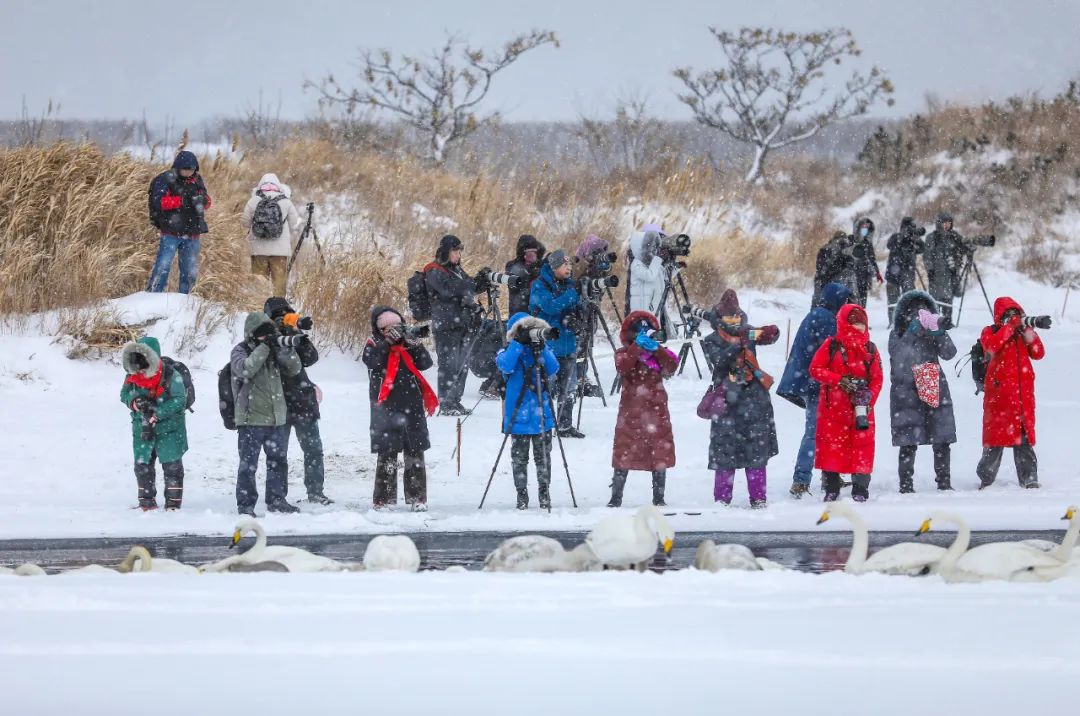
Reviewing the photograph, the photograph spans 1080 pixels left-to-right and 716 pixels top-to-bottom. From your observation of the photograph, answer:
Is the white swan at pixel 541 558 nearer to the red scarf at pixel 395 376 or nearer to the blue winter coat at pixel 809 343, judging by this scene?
the red scarf at pixel 395 376

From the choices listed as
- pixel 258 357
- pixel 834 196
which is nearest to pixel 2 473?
pixel 258 357

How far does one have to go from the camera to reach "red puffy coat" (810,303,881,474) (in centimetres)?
1066

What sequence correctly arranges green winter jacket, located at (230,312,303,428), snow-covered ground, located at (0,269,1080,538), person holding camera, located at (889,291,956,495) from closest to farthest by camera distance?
snow-covered ground, located at (0,269,1080,538) < green winter jacket, located at (230,312,303,428) < person holding camera, located at (889,291,956,495)

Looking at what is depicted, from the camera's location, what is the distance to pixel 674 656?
5.30 m

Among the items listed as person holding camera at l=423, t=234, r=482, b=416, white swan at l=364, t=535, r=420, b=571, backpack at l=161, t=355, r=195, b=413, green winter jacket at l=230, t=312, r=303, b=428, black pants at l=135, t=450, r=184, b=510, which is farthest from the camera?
person holding camera at l=423, t=234, r=482, b=416

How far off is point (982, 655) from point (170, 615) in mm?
3236

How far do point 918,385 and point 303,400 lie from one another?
190 inches

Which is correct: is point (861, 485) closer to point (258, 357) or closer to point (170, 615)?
point (258, 357)

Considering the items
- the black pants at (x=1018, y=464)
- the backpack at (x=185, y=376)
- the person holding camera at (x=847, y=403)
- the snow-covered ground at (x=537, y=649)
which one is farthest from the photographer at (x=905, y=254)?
the snow-covered ground at (x=537, y=649)

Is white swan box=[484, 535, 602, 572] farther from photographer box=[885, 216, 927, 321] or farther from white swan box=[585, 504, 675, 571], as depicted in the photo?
photographer box=[885, 216, 927, 321]

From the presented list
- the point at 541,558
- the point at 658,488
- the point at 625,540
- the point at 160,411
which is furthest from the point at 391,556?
the point at 160,411

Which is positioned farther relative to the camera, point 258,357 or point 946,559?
point 258,357

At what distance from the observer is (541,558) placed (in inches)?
282

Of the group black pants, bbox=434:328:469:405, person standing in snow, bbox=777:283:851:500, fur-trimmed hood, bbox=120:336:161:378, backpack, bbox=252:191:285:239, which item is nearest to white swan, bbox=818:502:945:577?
person standing in snow, bbox=777:283:851:500
